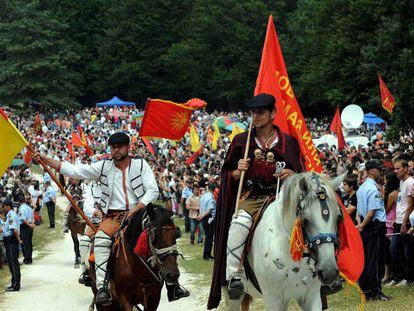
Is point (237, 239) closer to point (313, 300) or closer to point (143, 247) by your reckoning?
point (313, 300)

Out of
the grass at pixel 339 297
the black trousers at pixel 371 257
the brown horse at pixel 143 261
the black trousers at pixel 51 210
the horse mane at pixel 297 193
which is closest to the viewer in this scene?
the horse mane at pixel 297 193

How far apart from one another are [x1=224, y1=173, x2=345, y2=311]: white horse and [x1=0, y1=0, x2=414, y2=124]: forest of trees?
191ft

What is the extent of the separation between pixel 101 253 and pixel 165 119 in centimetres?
1096

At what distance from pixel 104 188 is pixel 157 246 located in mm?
1281

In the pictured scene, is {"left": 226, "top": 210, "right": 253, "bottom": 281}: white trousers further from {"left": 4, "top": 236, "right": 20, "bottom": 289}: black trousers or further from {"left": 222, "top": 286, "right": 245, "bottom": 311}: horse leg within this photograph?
{"left": 4, "top": 236, "right": 20, "bottom": 289}: black trousers

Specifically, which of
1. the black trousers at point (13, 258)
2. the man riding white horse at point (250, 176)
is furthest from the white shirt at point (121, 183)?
the black trousers at point (13, 258)

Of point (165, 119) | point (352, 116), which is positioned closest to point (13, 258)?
point (165, 119)

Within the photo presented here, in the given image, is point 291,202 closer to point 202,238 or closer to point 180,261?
point 180,261

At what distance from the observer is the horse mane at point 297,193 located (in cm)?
835

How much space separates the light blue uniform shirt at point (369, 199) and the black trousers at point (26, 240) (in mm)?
11732

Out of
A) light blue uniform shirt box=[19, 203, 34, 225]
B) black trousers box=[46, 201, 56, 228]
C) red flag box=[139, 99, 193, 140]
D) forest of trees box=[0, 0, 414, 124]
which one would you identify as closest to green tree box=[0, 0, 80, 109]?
forest of trees box=[0, 0, 414, 124]

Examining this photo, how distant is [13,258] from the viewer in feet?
66.8

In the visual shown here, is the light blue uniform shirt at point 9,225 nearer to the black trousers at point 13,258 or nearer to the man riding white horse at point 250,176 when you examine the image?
the black trousers at point 13,258

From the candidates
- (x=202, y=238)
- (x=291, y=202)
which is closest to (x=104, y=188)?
(x=291, y=202)
